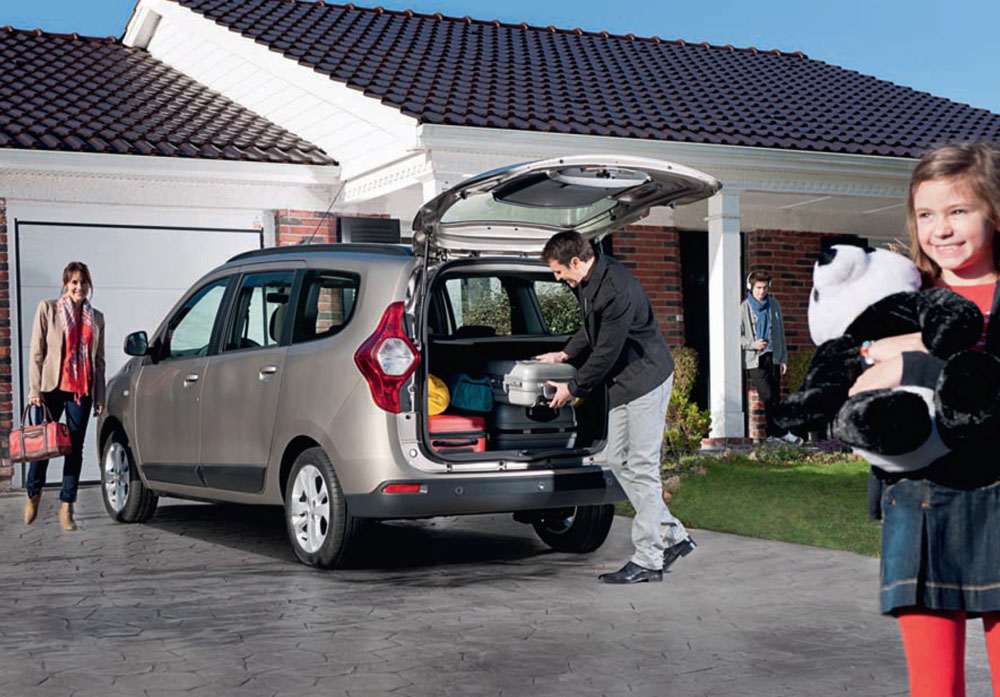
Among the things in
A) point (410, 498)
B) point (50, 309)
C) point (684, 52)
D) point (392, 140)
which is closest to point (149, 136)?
point (392, 140)

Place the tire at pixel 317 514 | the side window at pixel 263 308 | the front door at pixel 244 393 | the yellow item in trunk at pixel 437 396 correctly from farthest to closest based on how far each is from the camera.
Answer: the side window at pixel 263 308
the front door at pixel 244 393
the yellow item in trunk at pixel 437 396
the tire at pixel 317 514

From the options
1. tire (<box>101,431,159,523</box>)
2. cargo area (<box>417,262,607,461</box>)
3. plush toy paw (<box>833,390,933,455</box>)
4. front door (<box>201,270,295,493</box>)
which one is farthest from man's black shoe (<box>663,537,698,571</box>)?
plush toy paw (<box>833,390,933,455</box>)

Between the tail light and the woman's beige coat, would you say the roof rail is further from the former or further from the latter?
the woman's beige coat

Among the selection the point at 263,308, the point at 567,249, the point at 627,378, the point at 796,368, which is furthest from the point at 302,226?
the point at 627,378

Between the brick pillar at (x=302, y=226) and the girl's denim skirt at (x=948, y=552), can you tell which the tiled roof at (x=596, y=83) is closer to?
the brick pillar at (x=302, y=226)

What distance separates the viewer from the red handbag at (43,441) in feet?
32.0

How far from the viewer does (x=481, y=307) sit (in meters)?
11.9

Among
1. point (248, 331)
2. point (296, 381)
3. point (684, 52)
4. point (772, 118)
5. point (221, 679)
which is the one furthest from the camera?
point (684, 52)

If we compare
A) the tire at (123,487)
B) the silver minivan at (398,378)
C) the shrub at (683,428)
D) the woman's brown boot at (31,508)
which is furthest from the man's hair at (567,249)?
the shrub at (683,428)

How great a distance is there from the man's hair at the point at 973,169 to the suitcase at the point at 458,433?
15.7 ft

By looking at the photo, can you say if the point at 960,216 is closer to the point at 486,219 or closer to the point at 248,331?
the point at 486,219

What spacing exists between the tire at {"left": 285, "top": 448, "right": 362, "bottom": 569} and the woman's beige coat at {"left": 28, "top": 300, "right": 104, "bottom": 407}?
9.01ft

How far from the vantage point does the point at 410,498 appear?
24.2 ft

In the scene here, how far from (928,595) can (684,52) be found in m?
18.7
